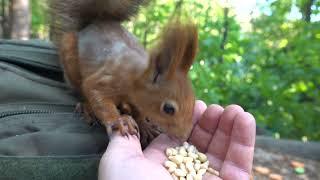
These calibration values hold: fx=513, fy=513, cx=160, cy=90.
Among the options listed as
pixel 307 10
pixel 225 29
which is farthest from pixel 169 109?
pixel 307 10

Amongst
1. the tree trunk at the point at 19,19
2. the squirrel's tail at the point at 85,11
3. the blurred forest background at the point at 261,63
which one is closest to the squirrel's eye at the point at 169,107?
the squirrel's tail at the point at 85,11

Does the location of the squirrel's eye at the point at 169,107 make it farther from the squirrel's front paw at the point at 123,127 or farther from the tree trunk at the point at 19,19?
the tree trunk at the point at 19,19

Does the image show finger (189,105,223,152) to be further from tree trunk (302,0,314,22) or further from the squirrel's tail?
tree trunk (302,0,314,22)

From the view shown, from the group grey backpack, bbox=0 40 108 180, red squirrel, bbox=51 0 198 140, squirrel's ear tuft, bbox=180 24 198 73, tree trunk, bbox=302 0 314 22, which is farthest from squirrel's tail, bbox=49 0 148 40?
tree trunk, bbox=302 0 314 22

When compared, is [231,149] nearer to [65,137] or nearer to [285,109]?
[65,137]

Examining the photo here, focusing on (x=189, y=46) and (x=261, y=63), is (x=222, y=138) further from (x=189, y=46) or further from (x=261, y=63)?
(x=261, y=63)

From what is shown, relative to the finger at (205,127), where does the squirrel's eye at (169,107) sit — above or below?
above

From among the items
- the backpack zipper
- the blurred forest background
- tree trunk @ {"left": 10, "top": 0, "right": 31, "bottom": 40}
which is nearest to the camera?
the backpack zipper
